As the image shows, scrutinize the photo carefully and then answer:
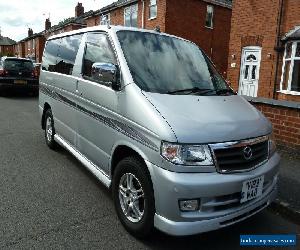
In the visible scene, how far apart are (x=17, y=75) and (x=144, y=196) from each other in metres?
13.2

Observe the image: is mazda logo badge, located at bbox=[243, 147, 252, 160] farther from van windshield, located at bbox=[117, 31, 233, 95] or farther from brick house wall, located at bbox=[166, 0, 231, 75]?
brick house wall, located at bbox=[166, 0, 231, 75]

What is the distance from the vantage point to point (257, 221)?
404 centimetres

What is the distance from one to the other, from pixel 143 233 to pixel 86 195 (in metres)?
1.40

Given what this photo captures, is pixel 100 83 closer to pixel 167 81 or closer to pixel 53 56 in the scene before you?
pixel 167 81

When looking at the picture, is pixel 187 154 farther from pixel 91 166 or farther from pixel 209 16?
pixel 209 16

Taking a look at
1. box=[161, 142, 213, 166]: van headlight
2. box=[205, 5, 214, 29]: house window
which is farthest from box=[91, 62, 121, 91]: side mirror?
box=[205, 5, 214, 29]: house window

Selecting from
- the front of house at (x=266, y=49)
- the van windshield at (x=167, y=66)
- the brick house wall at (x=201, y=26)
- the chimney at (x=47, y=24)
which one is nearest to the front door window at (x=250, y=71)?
the front of house at (x=266, y=49)

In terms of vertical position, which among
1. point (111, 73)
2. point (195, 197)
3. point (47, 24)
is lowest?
point (195, 197)

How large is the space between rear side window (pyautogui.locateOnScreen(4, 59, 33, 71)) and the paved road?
9849 mm

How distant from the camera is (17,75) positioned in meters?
14.7

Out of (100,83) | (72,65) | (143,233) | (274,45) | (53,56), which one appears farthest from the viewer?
(274,45)

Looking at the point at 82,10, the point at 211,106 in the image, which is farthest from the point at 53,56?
the point at 82,10

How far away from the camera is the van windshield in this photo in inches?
147

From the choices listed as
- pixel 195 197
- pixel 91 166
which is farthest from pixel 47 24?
pixel 195 197
